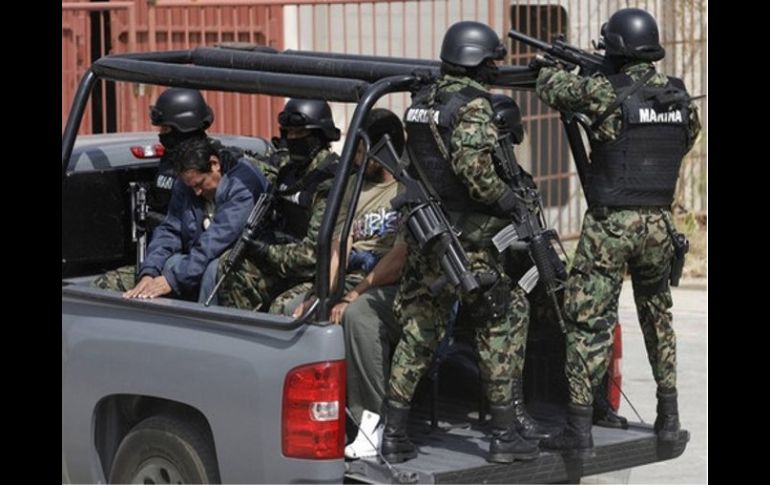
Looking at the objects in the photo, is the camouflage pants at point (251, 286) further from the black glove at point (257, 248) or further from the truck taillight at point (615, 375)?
the truck taillight at point (615, 375)

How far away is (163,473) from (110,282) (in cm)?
132

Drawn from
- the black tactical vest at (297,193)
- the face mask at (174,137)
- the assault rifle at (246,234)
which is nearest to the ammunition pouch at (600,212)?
the black tactical vest at (297,193)

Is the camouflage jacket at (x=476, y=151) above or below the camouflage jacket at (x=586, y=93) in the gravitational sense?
below

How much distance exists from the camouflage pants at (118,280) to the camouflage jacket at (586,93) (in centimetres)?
198

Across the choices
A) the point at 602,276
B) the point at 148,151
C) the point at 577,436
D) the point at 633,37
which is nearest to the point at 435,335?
the point at 577,436

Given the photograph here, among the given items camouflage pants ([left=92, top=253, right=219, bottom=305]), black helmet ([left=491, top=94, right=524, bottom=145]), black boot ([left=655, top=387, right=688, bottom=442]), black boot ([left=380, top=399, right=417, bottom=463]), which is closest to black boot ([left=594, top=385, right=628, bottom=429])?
black boot ([left=655, top=387, right=688, bottom=442])

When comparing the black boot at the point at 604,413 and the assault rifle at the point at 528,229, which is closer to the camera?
the assault rifle at the point at 528,229

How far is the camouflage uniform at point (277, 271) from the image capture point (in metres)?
5.78

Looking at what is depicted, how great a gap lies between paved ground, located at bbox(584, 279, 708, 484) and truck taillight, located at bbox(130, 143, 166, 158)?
251 centimetres

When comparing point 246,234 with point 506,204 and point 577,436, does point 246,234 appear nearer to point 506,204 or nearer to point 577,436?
point 506,204

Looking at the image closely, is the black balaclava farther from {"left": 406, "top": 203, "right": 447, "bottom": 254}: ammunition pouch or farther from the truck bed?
the truck bed

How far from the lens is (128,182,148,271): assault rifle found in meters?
6.80

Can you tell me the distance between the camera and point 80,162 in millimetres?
6719

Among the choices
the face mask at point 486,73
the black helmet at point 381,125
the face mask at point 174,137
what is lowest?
the face mask at point 174,137
